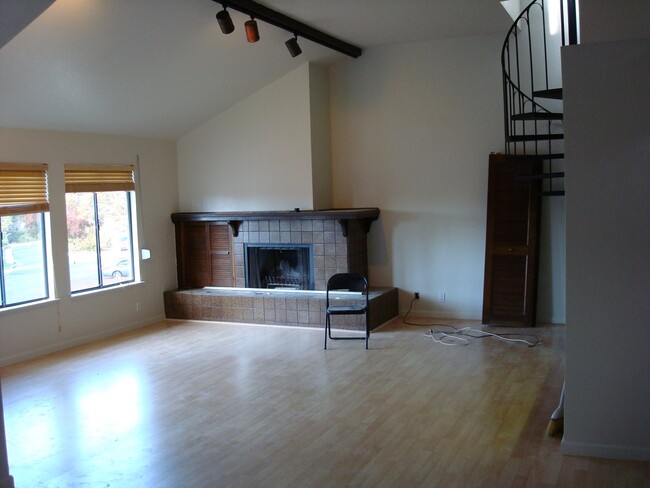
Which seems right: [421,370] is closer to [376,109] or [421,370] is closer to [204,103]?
[376,109]

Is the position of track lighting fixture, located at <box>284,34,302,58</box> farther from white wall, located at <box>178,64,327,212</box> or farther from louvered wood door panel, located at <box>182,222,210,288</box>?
louvered wood door panel, located at <box>182,222,210,288</box>

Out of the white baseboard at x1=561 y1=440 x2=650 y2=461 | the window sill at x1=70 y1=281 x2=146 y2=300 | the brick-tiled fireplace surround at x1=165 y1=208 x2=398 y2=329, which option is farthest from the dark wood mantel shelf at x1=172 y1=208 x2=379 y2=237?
the white baseboard at x1=561 y1=440 x2=650 y2=461

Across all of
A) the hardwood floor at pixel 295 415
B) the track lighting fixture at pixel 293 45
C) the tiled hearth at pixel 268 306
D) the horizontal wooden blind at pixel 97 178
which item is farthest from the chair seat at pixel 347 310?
the horizontal wooden blind at pixel 97 178

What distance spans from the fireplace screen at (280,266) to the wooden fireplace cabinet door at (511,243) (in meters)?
2.12

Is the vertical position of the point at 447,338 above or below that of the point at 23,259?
below

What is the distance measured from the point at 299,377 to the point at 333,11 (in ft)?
11.3

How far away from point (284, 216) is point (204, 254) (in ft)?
4.49

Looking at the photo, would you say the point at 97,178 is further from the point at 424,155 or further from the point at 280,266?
the point at 424,155

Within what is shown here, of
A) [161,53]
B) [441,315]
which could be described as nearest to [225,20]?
[161,53]

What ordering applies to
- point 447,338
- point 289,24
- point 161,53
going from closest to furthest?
point 161,53 → point 289,24 → point 447,338

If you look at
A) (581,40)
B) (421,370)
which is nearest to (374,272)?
(421,370)

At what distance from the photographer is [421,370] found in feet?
19.2

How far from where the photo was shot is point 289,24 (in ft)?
21.4

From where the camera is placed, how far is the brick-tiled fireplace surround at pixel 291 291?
25.0 feet
